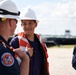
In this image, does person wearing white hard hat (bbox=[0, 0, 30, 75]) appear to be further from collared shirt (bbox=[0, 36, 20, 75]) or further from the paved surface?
the paved surface

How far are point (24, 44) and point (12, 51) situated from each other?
1.65 meters

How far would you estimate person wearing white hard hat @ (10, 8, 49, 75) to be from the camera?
163 inches

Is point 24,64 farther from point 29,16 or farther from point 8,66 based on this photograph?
point 29,16

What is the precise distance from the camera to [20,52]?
98.2 inches

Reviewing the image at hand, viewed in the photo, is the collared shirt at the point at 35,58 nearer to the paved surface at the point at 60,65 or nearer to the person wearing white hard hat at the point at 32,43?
the person wearing white hard hat at the point at 32,43

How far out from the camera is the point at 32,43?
4.28 m

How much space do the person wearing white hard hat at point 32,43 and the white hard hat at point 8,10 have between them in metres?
1.50

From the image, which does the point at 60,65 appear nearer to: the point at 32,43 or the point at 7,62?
the point at 32,43

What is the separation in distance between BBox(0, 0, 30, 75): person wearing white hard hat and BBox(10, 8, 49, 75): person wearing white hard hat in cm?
152

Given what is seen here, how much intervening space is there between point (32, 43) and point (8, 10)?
183 centimetres

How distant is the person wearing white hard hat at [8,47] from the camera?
224 centimetres

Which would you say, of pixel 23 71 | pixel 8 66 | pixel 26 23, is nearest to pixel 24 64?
pixel 23 71

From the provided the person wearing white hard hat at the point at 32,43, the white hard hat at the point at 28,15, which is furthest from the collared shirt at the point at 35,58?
the white hard hat at the point at 28,15

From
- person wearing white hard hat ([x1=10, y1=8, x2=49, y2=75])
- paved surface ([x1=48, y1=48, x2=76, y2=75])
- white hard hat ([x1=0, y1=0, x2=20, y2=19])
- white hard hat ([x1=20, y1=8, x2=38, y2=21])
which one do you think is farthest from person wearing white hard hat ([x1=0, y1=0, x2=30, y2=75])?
paved surface ([x1=48, y1=48, x2=76, y2=75])
